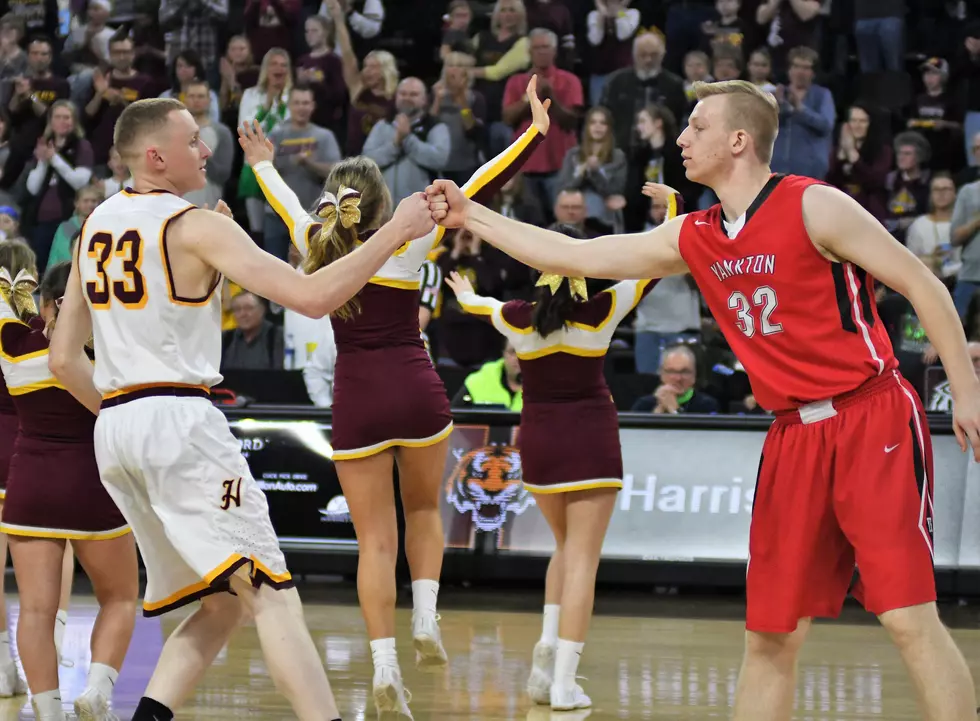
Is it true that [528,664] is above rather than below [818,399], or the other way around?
below

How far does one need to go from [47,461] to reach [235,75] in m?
8.65

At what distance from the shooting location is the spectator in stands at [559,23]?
12.2 m

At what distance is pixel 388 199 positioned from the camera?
5.64 metres

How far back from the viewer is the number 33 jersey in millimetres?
3992

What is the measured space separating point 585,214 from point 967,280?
301cm

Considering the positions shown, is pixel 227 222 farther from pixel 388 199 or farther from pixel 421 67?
pixel 421 67

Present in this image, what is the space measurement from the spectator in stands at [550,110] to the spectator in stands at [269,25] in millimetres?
2698

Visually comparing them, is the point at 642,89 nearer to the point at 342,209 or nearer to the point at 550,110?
the point at 550,110

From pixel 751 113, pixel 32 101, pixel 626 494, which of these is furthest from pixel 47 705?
pixel 32 101

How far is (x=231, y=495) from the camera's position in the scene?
3932mm

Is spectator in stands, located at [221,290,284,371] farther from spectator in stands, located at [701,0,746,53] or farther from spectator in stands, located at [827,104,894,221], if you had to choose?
spectator in stands, located at [827,104,894,221]

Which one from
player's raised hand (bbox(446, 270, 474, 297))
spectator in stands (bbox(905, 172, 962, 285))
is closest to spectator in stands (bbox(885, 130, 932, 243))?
spectator in stands (bbox(905, 172, 962, 285))

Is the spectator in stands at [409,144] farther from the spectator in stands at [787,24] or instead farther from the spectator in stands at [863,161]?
the spectator in stands at [863,161]

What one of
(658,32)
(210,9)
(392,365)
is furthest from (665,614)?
(210,9)
